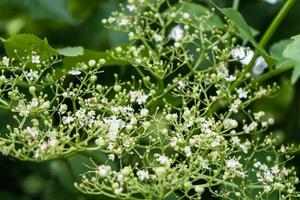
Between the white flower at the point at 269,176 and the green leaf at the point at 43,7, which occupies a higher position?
the green leaf at the point at 43,7

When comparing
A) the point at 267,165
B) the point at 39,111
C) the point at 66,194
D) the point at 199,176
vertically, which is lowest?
the point at 66,194

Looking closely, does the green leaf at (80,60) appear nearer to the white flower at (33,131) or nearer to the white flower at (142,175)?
the white flower at (33,131)

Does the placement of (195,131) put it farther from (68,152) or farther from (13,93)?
(13,93)

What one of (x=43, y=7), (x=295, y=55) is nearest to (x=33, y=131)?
(x=295, y=55)

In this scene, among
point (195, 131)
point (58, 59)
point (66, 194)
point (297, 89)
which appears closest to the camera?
point (195, 131)

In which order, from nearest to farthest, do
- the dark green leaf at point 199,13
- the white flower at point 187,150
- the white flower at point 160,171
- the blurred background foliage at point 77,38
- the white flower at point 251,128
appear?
the white flower at point 160,171 → the white flower at point 187,150 → the white flower at point 251,128 → the dark green leaf at point 199,13 → the blurred background foliage at point 77,38

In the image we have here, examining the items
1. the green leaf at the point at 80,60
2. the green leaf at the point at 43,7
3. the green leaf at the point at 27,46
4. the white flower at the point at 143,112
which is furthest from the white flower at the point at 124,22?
the green leaf at the point at 43,7

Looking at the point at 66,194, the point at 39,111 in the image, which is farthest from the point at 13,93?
the point at 66,194
